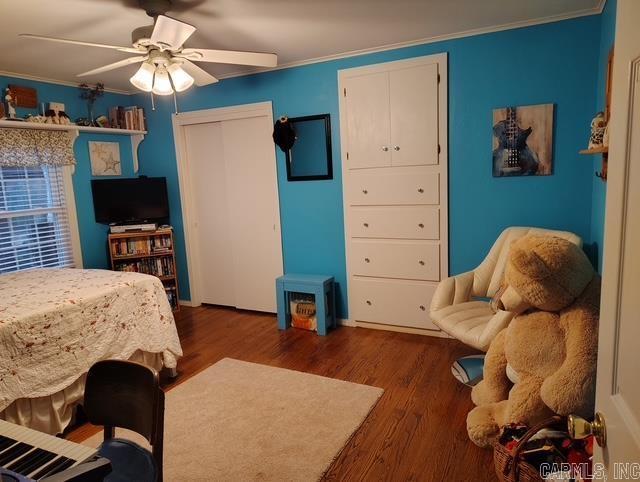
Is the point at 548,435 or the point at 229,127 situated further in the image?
the point at 229,127

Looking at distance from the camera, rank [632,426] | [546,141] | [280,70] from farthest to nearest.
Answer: [280,70]
[546,141]
[632,426]

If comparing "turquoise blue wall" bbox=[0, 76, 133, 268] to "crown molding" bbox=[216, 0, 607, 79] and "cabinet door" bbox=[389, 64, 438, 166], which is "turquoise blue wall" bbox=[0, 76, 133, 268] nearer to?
"crown molding" bbox=[216, 0, 607, 79]

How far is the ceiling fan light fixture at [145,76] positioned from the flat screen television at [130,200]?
1.94m

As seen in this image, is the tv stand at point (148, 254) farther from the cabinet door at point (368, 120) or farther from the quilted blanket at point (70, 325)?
the cabinet door at point (368, 120)

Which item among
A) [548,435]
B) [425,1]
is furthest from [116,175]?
[548,435]

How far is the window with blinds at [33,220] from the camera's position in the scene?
3543mm

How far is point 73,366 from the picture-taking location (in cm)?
233

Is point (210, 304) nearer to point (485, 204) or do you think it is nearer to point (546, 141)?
point (485, 204)

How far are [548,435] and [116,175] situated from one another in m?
4.41

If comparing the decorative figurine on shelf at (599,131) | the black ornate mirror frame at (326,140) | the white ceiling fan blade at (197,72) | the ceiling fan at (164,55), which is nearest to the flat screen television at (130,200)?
the black ornate mirror frame at (326,140)

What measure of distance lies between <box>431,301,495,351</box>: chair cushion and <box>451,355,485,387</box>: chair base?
343mm

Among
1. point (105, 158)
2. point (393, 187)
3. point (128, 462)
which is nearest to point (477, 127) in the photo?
point (393, 187)

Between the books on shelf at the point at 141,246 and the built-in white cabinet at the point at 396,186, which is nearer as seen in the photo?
the built-in white cabinet at the point at 396,186

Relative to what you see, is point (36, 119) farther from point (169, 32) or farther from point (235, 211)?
point (169, 32)
